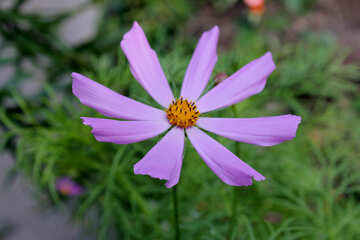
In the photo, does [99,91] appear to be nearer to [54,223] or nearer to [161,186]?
[161,186]

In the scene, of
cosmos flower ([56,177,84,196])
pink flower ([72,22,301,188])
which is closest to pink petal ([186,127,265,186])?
pink flower ([72,22,301,188])

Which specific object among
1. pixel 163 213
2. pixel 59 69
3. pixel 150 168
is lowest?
pixel 150 168

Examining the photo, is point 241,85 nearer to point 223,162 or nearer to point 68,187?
point 223,162

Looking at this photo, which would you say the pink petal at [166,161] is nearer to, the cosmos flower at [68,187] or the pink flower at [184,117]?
the pink flower at [184,117]

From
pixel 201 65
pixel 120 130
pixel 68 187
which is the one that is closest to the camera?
pixel 120 130

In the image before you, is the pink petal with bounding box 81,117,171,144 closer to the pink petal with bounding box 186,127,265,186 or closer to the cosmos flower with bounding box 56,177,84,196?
the pink petal with bounding box 186,127,265,186

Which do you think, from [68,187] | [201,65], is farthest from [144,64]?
[68,187]

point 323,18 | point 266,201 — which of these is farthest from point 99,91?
point 323,18
